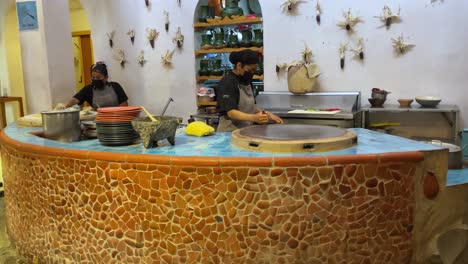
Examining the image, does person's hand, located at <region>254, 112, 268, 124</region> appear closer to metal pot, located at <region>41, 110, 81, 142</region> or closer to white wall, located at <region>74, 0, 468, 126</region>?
metal pot, located at <region>41, 110, 81, 142</region>

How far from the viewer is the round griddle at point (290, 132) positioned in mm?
2438

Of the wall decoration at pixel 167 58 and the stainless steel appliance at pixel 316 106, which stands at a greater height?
the wall decoration at pixel 167 58

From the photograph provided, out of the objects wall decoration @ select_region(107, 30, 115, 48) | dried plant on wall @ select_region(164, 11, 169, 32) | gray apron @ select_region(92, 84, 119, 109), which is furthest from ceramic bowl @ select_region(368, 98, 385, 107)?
wall decoration @ select_region(107, 30, 115, 48)

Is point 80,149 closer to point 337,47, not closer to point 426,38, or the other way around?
point 337,47

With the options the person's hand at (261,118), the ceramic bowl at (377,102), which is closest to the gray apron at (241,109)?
the person's hand at (261,118)

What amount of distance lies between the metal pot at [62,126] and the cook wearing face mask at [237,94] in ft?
3.64

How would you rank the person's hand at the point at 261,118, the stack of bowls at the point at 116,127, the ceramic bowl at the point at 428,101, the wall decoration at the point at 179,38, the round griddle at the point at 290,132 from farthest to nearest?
1. the wall decoration at the point at 179,38
2. the ceramic bowl at the point at 428,101
3. the person's hand at the point at 261,118
4. the stack of bowls at the point at 116,127
5. the round griddle at the point at 290,132

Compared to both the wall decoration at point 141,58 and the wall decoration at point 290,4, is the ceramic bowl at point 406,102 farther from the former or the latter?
the wall decoration at point 141,58

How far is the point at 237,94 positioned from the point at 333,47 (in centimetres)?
199

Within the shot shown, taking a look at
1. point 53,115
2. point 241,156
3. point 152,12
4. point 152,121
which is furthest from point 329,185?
point 152,12

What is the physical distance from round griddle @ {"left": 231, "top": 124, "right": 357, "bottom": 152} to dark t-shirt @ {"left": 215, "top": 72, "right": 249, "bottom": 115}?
626 millimetres

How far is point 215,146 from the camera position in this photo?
98.3 inches

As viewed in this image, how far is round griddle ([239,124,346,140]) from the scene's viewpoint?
2.44 metres

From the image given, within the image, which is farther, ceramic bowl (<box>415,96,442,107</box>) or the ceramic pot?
the ceramic pot
